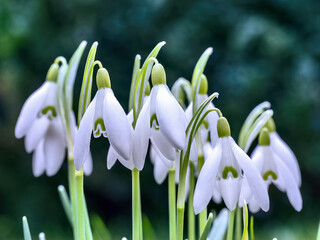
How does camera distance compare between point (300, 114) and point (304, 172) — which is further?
point (304, 172)

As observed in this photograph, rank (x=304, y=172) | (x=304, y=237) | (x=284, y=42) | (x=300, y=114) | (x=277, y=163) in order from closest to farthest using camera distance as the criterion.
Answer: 1. (x=277, y=163)
2. (x=304, y=237)
3. (x=284, y=42)
4. (x=300, y=114)
5. (x=304, y=172)

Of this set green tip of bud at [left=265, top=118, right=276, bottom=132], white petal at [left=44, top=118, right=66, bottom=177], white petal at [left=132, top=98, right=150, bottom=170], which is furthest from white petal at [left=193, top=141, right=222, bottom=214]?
white petal at [left=44, top=118, right=66, bottom=177]

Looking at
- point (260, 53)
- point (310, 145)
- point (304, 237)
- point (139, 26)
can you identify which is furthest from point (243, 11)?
point (304, 237)

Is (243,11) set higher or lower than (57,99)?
higher

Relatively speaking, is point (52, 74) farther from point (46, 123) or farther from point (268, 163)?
point (268, 163)

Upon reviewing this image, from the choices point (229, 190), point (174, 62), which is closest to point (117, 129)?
point (229, 190)

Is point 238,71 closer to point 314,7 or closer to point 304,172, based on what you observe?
point 314,7

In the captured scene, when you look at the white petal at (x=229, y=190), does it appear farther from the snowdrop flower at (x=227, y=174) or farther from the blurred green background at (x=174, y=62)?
the blurred green background at (x=174, y=62)
